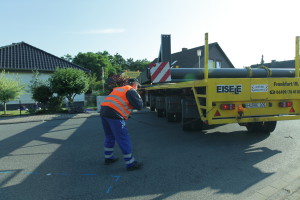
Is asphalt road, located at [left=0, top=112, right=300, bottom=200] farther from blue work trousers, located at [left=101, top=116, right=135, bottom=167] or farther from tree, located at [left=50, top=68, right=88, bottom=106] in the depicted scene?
tree, located at [left=50, top=68, right=88, bottom=106]

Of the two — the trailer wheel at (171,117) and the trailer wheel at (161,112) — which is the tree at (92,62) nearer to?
the trailer wheel at (161,112)

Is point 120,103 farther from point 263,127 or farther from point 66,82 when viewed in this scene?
point 66,82

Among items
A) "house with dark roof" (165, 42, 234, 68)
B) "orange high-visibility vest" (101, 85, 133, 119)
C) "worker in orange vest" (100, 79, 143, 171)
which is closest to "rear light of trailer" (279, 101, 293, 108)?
"worker in orange vest" (100, 79, 143, 171)

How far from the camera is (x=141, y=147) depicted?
4883 millimetres

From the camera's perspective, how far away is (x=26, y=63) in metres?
17.8

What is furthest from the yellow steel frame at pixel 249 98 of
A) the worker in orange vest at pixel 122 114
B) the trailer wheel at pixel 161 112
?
the trailer wheel at pixel 161 112

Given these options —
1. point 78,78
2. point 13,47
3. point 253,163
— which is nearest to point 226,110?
point 253,163

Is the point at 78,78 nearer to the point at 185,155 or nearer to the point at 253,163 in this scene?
the point at 185,155

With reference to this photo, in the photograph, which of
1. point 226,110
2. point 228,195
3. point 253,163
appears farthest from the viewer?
point 226,110

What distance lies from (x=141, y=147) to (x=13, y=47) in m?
19.8

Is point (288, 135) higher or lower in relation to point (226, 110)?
lower

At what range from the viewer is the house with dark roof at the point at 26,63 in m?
16.9

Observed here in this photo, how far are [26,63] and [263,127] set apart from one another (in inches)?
726

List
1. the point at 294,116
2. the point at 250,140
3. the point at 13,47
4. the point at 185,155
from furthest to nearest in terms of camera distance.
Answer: the point at 13,47, the point at 250,140, the point at 294,116, the point at 185,155
